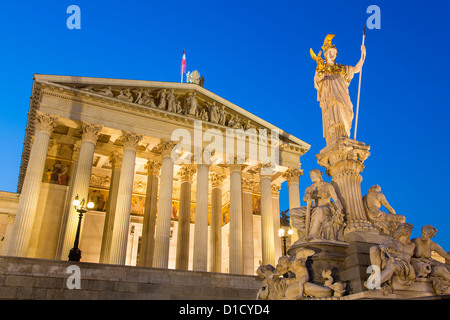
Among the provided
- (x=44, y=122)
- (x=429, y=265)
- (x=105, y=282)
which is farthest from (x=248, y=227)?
(x=429, y=265)

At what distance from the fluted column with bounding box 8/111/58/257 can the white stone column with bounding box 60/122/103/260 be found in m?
2.03

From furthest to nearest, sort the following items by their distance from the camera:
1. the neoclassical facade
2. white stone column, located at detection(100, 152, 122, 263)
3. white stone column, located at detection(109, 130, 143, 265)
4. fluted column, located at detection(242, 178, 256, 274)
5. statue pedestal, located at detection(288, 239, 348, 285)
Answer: fluted column, located at detection(242, 178, 256, 274), white stone column, located at detection(100, 152, 122, 263), the neoclassical facade, white stone column, located at detection(109, 130, 143, 265), statue pedestal, located at detection(288, 239, 348, 285)

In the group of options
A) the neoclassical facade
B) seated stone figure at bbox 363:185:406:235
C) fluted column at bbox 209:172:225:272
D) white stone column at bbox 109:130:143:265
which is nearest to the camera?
seated stone figure at bbox 363:185:406:235

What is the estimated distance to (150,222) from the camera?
2869 centimetres

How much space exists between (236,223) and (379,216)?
20.1m

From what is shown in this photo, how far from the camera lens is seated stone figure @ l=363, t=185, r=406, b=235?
29.7ft

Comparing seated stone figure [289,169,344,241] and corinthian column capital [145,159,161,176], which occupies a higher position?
corinthian column capital [145,159,161,176]

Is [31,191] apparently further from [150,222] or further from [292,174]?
[292,174]

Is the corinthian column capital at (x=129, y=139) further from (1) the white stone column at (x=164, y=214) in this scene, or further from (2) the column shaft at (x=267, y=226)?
(2) the column shaft at (x=267, y=226)

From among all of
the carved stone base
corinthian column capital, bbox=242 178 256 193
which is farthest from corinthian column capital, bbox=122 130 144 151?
the carved stone base

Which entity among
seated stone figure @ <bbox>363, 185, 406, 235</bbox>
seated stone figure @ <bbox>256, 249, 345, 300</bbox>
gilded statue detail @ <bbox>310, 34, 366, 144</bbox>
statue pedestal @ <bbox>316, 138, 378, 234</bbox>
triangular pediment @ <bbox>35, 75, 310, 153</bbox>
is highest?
triangular pediment @ <bbox>35, 75, 310, 153</bbox>

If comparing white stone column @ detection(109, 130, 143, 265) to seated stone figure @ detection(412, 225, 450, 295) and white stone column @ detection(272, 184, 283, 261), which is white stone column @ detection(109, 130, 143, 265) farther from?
seated stone figure @ detection(412, 225, 450, 295)
